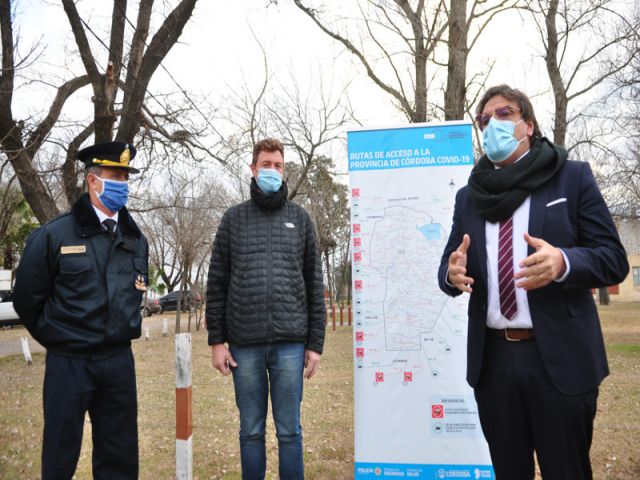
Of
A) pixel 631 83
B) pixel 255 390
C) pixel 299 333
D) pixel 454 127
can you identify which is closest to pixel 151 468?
pixel 255 390

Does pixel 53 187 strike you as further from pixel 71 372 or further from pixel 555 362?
pixel 555 362

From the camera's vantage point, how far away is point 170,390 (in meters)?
8.62

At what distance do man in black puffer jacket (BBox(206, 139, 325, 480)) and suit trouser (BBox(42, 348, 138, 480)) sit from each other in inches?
22.4

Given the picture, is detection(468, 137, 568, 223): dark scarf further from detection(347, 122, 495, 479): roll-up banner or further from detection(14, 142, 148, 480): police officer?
detection(14, 142, 148, 480): police officer

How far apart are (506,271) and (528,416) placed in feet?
1.90

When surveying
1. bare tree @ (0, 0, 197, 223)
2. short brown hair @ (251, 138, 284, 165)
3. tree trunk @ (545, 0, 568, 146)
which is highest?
tree trunk @ (545, 0, 568, 146)

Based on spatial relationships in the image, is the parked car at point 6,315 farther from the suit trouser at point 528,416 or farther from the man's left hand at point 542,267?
the man's left hand at point 542,267

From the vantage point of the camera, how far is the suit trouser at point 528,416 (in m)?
1.99

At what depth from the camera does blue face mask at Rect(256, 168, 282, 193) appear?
335cm

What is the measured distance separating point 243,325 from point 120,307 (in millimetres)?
702

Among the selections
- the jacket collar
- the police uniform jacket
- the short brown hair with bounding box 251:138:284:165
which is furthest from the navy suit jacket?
the jacket collar

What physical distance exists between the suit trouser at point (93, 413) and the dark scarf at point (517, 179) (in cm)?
211

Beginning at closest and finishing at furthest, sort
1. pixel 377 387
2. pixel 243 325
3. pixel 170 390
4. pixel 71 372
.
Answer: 1. pixel 71 372
2. pixel 243 325
3. pixel 377 387
4. pixel 170 390

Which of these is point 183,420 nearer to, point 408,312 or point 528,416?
point 408,312
